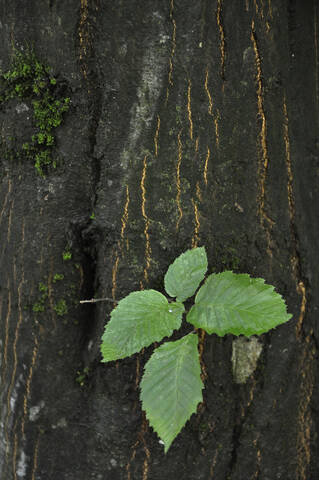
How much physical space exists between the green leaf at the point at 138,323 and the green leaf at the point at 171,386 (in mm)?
69

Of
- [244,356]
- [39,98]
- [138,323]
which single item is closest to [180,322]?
[138,323]

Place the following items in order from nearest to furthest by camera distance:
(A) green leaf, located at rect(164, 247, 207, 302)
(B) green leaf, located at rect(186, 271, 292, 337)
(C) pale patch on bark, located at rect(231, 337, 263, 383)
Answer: (B) green leaf, located at rect(186, 271, 292, 337), (A) green leaf, located at rect(164, 247, 207, 302), (C) pale patch on bark, located at rect(231, 337, 263, 383)

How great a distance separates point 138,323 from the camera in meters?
1.22

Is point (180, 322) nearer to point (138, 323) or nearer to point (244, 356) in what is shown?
point (138, 323)

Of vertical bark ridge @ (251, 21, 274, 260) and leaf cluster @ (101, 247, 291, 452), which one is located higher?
vertical bark ridge @ (251, 21, 274, 260)

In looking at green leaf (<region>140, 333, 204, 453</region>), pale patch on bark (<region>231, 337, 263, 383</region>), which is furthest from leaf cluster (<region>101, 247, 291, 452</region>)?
pale patch on bark (<region>231, 337, 263, 383</region>)

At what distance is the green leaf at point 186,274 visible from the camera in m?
1.27

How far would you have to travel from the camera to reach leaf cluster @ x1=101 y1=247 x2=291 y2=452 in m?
1.18

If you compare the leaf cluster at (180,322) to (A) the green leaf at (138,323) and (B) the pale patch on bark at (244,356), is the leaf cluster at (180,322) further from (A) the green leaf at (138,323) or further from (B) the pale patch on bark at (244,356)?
(B) the pale patch on bark at (244,356)

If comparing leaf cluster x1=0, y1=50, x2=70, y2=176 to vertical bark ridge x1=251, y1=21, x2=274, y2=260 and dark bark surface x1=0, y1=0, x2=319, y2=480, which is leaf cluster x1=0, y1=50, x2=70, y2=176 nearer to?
dark bark surface x1=0, y1=0, x2=319, y2=480

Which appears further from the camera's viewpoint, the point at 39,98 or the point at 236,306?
the point at 39,98

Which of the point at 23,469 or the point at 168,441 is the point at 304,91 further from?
the point at 23,469

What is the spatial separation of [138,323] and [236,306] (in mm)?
291

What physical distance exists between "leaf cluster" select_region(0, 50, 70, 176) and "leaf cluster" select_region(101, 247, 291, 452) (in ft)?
1.86
